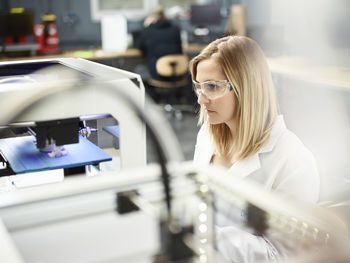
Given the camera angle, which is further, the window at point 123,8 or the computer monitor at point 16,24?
the window at point 123,8

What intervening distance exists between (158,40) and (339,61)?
202 cm

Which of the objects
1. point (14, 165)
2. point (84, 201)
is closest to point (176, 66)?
point (14, 165)

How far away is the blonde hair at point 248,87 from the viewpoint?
1381 mm

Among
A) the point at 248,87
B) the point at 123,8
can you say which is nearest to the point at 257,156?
the point at 248,87

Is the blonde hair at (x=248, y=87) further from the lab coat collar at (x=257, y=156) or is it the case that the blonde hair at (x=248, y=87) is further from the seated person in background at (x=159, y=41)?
the seated person in background at (x=159, y=41)

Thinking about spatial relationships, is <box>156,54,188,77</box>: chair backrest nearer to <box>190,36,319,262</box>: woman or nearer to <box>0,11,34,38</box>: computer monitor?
<box>0,11,34,38</box>: computer monitor

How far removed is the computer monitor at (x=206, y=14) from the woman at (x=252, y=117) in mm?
4484

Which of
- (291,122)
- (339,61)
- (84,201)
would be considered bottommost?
(291,122)

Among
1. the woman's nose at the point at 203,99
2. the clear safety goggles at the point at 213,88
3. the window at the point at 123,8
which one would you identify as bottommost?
the woman's nose at the point at 203,99

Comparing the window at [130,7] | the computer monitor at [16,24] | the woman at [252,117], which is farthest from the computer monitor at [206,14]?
the woman at [252,117]

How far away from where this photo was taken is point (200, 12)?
581 centimetres

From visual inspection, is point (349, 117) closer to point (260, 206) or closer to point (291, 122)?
point (291, 122)

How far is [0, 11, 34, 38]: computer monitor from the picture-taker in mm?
4816

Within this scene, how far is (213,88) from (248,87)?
11 centimetres
